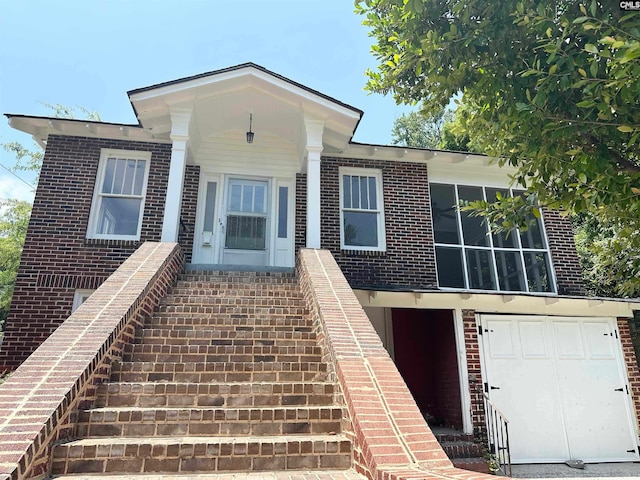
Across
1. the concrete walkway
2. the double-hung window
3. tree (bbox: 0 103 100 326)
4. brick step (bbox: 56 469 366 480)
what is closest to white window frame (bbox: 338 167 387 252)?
the double-hung window

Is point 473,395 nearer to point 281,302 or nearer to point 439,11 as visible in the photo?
point 281,302

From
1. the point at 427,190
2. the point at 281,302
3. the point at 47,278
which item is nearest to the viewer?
Result: the point at 281,302

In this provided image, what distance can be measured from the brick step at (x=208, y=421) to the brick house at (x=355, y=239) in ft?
12.5

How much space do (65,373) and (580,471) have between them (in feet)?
24.1

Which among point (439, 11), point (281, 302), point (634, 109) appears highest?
point (439, 11)

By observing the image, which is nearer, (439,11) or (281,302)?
(439,11)

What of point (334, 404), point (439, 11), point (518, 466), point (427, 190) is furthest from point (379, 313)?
point (439, 11)

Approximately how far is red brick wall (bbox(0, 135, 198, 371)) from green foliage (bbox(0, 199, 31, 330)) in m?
14.7

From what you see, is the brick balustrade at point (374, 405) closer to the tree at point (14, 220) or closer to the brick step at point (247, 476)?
the brick step at point (247, 476)

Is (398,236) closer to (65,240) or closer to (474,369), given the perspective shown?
(474,369)

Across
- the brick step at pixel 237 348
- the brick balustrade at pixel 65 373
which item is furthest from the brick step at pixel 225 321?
the brick step at pixel 237 348

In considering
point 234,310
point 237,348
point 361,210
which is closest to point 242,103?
point 361,210

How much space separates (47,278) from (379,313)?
6.23 m

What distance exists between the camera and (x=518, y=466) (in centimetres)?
685
